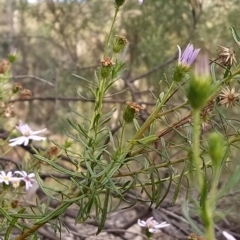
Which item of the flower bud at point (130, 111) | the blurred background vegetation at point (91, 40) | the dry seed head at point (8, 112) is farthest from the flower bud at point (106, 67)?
the blurred background vegetation at point (91, 40)

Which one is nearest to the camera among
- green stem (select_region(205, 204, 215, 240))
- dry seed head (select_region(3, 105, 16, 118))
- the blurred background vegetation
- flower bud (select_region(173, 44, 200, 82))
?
green stem (select_region(205, 204, 215, 240))

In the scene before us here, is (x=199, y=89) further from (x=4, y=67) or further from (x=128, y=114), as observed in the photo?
(x=4, y=67)

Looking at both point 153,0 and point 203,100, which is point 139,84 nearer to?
point 153,0

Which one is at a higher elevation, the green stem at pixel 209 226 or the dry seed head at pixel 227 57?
the dry seed head at pixel 227 57

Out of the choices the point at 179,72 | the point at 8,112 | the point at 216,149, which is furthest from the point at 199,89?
the point at 8,112

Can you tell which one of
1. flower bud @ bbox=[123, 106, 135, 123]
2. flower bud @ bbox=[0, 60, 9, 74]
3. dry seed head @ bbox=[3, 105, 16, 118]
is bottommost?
dry seed head @ bbox=[3, 105, 16, 118]

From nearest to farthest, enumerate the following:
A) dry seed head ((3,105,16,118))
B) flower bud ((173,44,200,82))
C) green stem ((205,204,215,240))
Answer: green stem ((205,204,215,240)) → flower bud ((173,44,200,82)) → dry seed head ((3,105,16,118))

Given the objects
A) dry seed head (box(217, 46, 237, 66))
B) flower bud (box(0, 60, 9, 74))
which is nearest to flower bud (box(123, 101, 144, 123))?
dry seed head (box(217, 46, 237, 66))

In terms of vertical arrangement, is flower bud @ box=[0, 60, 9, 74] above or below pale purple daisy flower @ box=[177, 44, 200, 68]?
below

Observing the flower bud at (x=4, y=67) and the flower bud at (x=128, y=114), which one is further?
the flower bud at (x=4, y=67)

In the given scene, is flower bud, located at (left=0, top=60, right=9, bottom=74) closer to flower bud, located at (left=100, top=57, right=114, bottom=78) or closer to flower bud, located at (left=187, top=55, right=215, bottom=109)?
flower bud, located at (left=100, top=57, right=114, bottom=78)

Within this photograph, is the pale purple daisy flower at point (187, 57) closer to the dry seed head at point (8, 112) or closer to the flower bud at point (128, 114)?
the flower bud at point (128, 114)

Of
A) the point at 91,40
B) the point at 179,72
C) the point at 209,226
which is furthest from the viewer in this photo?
the point at 91,40

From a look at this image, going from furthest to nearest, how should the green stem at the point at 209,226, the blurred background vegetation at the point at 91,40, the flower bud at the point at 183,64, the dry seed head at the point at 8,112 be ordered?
the blurred background vegetation at the point at 91,40, the dry seed head at the point at 8,112, the flower bud at the point at 183,64, the green stem at the point at 209,226
